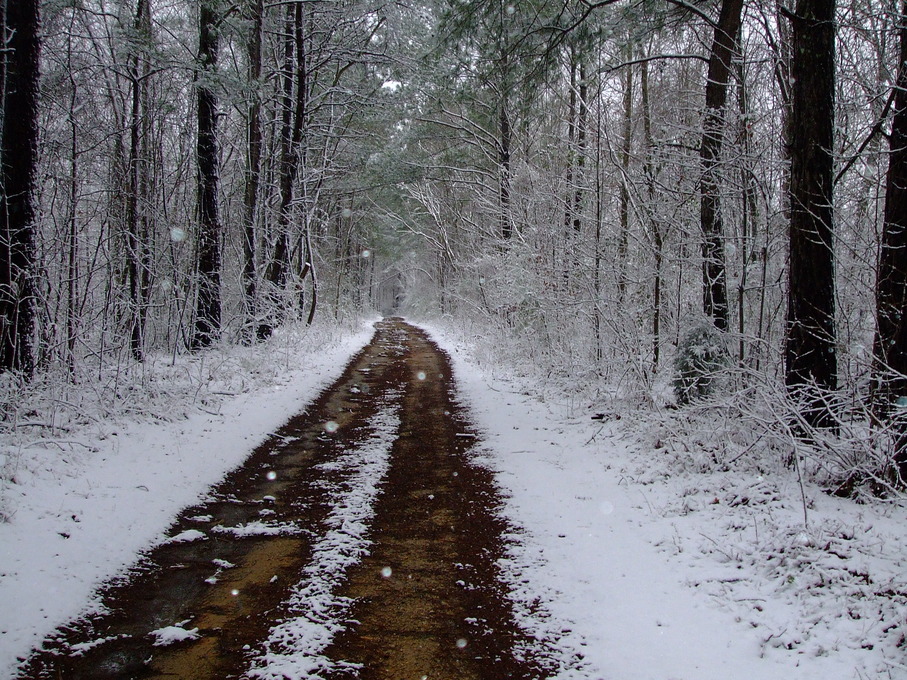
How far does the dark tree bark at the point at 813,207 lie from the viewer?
5496 mm

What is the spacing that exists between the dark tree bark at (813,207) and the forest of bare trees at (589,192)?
0.02 m

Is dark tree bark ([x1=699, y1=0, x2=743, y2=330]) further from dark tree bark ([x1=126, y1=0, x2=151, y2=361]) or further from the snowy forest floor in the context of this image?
dark tree bark ([x1=126, y1=0, x2=151, y2=361])

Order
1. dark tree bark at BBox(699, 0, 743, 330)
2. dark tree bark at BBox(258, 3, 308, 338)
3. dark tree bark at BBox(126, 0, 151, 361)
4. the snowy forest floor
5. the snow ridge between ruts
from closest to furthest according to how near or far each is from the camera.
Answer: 1. the snow ridge between ruts
2. the snowy forest floor
3. dark tree bark at BBox(699, 0, 743, 330)
4. dark tree bark at BBox(126, 0, 151, 361)
5. dark tree bark at BBox(258, 3, 308, 338)

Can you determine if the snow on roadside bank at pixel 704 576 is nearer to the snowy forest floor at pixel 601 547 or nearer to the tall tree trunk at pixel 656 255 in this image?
the snowy forest floor at pixel 601 547

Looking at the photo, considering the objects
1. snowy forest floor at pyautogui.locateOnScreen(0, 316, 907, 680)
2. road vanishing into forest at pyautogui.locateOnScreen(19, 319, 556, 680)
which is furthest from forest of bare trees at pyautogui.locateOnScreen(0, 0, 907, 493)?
road vanishing into forest at pyautogui.locateOnScreen(19, 319, 556, 680)

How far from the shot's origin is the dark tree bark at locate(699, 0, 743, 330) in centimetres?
793

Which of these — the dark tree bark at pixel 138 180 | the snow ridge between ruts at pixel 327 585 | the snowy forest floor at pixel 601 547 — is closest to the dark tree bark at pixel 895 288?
the snowy forest floor at pixel 601 547

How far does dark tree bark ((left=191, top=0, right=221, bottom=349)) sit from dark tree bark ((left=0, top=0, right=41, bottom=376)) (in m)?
4.74

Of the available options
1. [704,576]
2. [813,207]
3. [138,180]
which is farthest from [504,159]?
[704,576]

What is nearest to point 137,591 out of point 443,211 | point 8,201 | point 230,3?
point 8,201

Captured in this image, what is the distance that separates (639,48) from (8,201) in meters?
10.2

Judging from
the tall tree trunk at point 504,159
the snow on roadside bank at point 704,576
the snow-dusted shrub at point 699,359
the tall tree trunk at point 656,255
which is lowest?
the snow on roadside bank at point 704,576

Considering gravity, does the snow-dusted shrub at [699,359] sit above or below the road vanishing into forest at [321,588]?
above

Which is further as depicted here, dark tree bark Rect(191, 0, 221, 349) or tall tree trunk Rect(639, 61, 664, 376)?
dark tree bark Rect(191, 0, 221, 349)
